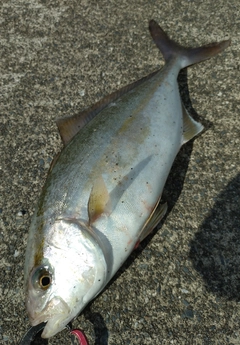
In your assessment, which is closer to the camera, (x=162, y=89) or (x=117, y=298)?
(x=117, y=298)

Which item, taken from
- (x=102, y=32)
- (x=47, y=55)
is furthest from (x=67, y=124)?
(x=102, y=32)

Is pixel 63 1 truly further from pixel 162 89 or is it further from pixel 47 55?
pixel 162 89

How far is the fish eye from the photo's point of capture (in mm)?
1897

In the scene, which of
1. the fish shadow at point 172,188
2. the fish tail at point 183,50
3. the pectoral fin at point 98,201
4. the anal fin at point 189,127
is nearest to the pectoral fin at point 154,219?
the fish shadow at point 172,188

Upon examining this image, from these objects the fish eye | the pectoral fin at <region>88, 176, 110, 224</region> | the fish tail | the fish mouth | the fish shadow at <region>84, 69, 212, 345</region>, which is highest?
the fish tail

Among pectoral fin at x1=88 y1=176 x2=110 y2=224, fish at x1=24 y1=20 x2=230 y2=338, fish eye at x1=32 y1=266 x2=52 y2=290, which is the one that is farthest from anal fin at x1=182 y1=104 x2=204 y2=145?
fish eye at x1=32 y1=266 x2=52 y2=290

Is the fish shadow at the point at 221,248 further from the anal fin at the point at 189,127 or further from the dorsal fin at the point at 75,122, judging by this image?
the dorsal fin at the point at 75,122

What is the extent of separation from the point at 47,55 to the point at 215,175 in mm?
1930

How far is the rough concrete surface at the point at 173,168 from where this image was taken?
2.21m

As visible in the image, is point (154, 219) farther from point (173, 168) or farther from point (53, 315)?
point (53, 315)

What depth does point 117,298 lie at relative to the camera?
226cm

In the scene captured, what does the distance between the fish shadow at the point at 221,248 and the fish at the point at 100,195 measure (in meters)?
0.37

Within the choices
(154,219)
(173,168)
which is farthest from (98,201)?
(173,168)

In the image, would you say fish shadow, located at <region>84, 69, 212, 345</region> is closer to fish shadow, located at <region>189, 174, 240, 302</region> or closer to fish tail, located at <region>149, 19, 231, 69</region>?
fish tail, located at <region>149, 19, 231, 69</region>
